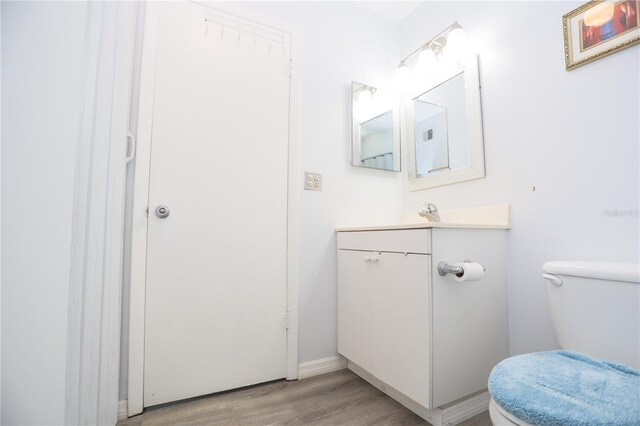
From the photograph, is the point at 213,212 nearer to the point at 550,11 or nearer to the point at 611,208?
the point at 611,208

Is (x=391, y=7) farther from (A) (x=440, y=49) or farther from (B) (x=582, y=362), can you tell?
(B) (x=582, y=362)

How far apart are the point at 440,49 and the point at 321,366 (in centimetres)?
191

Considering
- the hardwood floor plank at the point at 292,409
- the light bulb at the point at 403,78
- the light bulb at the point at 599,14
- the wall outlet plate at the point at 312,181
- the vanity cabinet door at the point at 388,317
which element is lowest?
the hardwood floor plank at the point at 292,409

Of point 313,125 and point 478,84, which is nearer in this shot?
point 478,84

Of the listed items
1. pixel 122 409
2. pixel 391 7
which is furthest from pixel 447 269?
pixel 391 7

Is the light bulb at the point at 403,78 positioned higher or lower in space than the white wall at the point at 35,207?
higher

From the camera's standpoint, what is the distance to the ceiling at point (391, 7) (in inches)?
73.9

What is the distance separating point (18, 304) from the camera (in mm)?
551

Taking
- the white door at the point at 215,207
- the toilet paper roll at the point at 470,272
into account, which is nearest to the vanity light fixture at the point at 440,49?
the white door at the point at 215,207

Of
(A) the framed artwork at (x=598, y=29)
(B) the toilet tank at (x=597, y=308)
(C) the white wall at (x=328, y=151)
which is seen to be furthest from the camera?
(C) the white wall at (x=328, y=151)

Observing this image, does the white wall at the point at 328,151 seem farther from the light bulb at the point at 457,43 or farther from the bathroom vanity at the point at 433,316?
the light bulb at the point at 457,43

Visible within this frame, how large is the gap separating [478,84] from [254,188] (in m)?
1.26

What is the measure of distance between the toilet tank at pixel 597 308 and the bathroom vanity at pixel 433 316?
25 centimetres

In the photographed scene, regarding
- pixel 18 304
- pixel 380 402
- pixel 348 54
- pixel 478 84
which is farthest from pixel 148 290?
pixel 478 84
